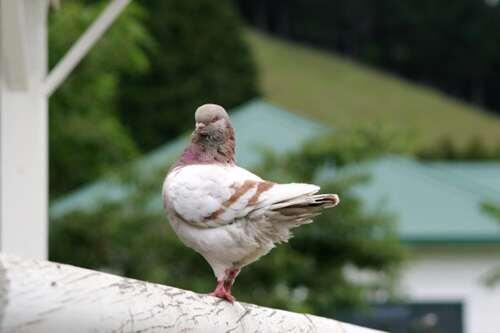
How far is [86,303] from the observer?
1.93m

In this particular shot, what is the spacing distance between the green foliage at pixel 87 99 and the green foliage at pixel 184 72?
530 inches

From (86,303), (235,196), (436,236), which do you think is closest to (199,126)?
(235,196)

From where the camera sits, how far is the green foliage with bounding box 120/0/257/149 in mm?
32094

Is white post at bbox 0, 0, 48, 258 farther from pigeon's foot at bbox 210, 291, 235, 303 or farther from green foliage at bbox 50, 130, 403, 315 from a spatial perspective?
pigeon's foot at bbox 210, 291, 235, 303

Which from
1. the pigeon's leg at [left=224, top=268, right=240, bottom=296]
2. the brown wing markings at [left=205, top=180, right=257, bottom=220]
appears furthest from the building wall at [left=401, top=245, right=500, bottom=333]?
the brown wing markings at [left=205, top=180, right=257, bottom=220]

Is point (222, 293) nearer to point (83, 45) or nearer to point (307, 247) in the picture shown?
point (83, 45)

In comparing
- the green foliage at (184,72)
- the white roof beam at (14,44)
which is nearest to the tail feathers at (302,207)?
the white roof beam at (14,44)

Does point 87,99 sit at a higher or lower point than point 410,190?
higher

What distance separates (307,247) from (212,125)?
367 inches

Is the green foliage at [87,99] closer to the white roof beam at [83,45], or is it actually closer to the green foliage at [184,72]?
the white roof beam at [83,45]

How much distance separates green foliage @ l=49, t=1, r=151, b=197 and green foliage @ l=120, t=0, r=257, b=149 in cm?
1346

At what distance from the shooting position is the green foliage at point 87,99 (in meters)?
14.7

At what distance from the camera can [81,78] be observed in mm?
16781

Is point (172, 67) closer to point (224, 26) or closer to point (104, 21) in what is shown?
point (224, 26)
